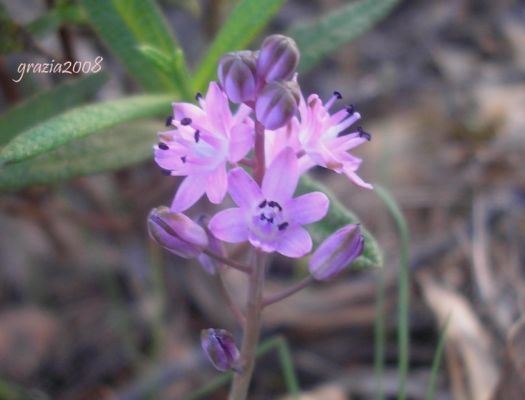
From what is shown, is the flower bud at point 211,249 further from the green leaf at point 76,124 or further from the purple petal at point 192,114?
the green leaf at point 76,124

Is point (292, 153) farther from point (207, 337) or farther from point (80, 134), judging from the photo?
point (80, 134)

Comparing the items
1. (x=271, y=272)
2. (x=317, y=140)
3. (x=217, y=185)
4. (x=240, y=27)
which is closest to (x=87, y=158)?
(x=240, y=27)

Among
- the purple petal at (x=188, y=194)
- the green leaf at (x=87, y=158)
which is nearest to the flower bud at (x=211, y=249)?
the purple petal at (x=188, y=194)

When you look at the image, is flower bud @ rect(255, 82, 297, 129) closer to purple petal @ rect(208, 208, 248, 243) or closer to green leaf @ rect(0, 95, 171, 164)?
purple petal @ rect(208, 208, 248, 243)

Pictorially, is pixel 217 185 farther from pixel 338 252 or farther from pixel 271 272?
pixel 271 272

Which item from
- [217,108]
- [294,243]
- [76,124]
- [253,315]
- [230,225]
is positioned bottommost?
[253,315]

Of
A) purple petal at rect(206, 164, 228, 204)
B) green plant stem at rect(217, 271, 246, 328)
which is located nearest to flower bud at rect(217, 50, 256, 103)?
purple petal at rect(206, 164, 228, 204)
